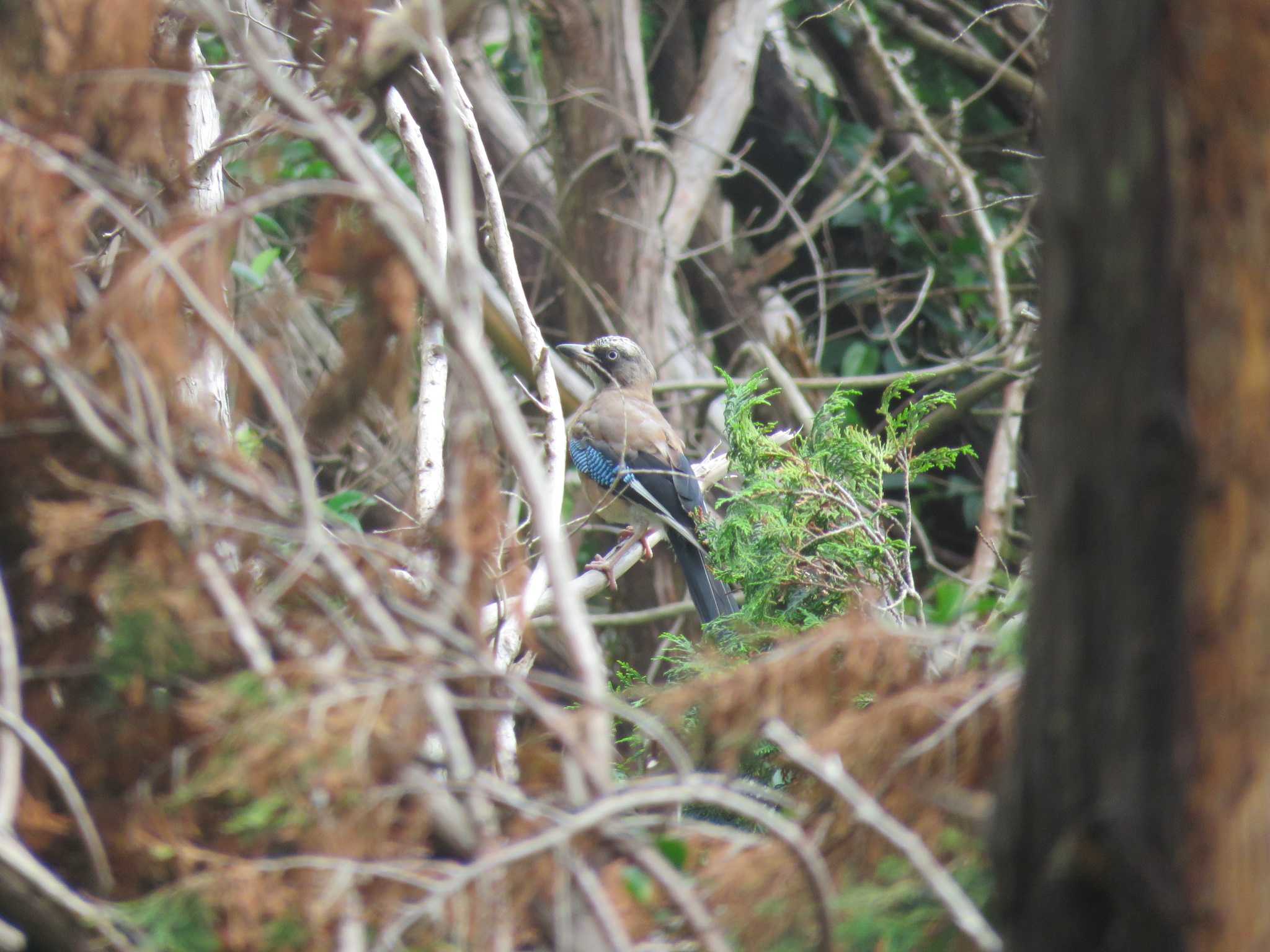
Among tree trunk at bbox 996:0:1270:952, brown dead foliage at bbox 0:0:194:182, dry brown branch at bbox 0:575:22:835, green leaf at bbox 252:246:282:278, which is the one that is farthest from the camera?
green leaf at bbox 252:246:282:278

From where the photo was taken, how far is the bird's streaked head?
Answer: 22.1 feet

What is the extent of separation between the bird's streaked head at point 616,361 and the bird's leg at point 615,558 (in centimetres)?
83

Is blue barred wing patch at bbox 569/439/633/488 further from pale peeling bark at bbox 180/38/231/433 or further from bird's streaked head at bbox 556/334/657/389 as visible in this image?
pale peeling bark at bbox 180/38/231/433

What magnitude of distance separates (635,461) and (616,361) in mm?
672

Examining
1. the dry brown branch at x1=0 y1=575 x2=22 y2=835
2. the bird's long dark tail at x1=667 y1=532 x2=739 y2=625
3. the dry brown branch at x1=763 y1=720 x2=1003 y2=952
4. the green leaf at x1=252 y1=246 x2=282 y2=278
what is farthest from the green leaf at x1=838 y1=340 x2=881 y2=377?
the dry brown branch at x1=0 y1=575 x2=22 y2=835

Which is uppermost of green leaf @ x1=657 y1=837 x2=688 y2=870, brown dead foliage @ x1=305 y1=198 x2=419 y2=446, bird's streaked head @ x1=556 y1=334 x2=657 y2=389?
brown dead foliage @ x1=305 y1=198 x2=419 y2=446

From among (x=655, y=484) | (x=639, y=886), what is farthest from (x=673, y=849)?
(x=655, y=484)

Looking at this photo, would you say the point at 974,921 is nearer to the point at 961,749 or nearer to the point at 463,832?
the point at 961,749

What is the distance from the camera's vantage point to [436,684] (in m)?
1.74

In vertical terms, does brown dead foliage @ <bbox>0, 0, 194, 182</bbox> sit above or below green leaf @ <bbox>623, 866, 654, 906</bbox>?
above

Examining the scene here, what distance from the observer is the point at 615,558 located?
597cm

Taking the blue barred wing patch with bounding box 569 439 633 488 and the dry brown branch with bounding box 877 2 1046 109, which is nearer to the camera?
the blue barred wing patch with bounding box 569 439 633 488

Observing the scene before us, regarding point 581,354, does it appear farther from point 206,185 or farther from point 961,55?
point 206,185

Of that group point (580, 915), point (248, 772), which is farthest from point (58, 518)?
point (580, 915)
